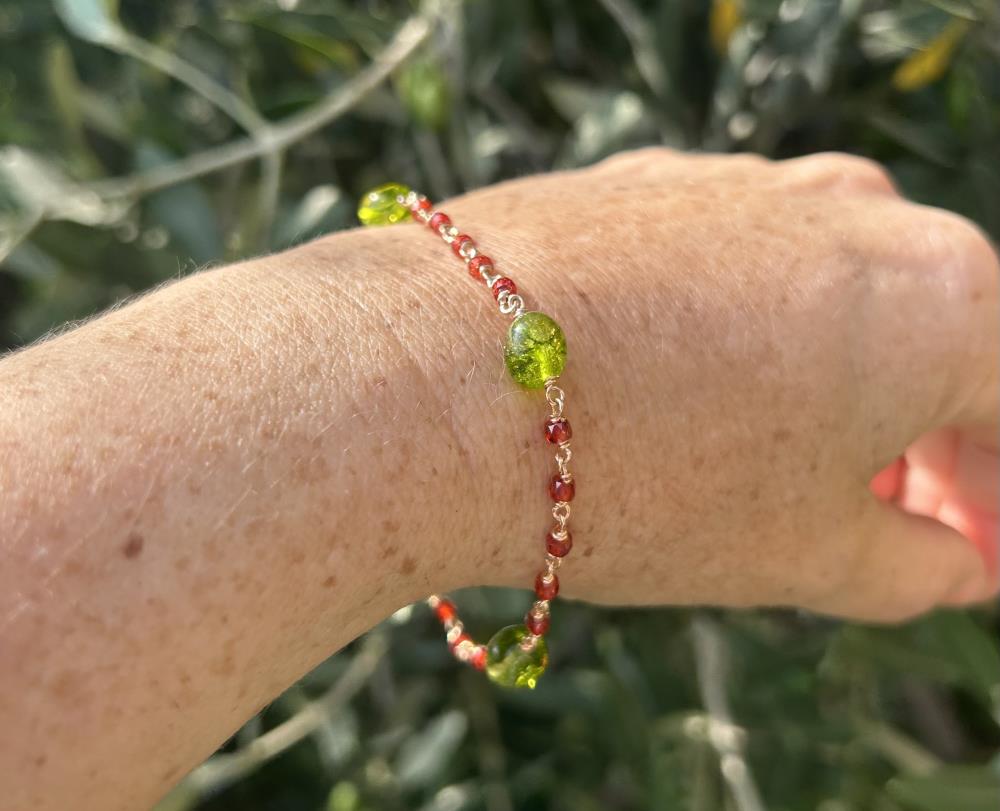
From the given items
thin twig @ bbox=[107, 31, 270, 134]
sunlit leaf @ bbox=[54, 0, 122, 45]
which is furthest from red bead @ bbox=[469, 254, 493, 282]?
sunlit leaf @ bbox=[54, 0, 122, 45]

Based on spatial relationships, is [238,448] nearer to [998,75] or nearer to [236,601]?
[236,601]

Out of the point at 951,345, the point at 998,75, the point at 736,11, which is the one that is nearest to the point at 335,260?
the point at 951,345

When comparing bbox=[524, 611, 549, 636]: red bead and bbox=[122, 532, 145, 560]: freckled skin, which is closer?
bbox=[122, 532, 145, 560]: freckled skin

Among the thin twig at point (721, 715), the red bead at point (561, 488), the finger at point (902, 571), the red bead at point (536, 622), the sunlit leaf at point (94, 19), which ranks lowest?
the thin twig at point (721, 715)

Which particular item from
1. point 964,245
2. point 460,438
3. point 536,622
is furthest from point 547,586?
point 964,245

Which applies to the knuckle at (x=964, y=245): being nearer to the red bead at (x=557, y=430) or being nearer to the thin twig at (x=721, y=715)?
the red bead at (x=557, y=430)

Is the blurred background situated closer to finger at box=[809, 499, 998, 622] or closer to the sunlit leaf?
the sunlit leaf

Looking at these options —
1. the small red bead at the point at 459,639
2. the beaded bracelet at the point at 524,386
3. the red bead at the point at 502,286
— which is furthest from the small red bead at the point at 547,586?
the red bead at the point at 502,286
